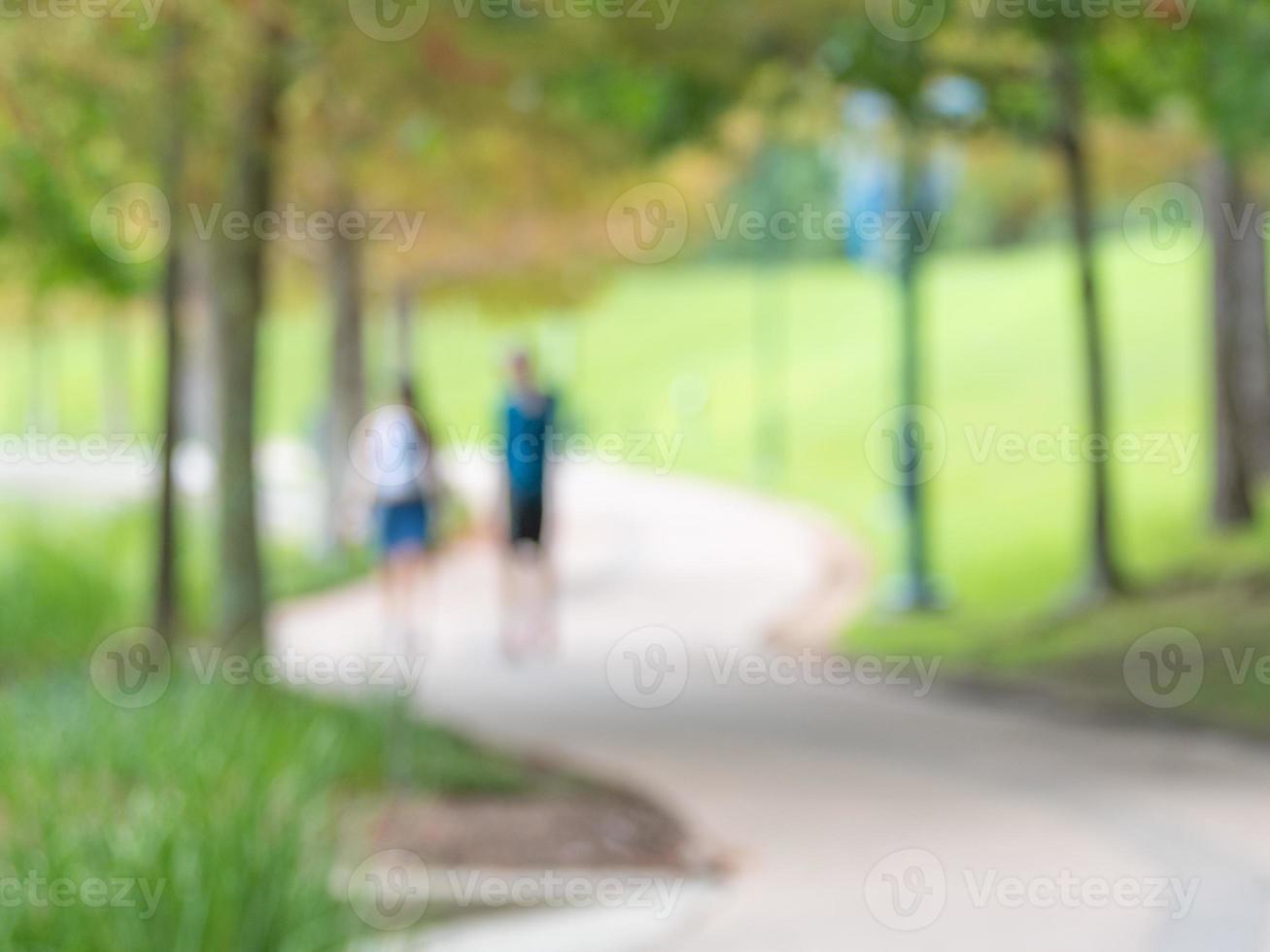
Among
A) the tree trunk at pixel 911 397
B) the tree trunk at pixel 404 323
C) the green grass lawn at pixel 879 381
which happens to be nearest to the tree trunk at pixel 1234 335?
the green grass lawn at pixel 879 381

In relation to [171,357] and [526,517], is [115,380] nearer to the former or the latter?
[526,517]

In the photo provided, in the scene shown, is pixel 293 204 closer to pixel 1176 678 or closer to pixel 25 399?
pixel 1176 678

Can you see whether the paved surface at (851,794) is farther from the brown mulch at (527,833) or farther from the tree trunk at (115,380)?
the tree trunk at (115,380)

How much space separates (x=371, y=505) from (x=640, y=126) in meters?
4.27

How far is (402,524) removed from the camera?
46.0 feet

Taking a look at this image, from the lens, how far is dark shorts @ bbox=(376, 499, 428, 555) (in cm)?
1401

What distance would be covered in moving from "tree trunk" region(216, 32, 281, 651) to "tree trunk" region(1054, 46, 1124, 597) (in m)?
7.86

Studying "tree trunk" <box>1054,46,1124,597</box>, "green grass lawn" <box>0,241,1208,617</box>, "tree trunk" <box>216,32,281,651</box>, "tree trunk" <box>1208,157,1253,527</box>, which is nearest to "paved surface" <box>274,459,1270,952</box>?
"tree trunk" <box>216,32,281,651</box>

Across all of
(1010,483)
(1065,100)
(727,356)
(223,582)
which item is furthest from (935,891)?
(727,356)

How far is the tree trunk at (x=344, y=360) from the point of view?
80.6ft

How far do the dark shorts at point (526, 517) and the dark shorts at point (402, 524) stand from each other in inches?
58.5

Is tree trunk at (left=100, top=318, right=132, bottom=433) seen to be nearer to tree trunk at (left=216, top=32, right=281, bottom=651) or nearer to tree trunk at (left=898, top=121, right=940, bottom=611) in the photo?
tree trunk at (left=898, top=121, right=940, bottom=611)

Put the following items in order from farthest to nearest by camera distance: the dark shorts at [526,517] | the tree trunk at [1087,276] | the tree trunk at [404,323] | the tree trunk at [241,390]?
the tree trunk at [404,323]
the tree trunk at [1087,276]
the dark shorts at [526,517]
the tree trunk at [241,390]

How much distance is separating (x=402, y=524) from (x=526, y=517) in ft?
5.56
